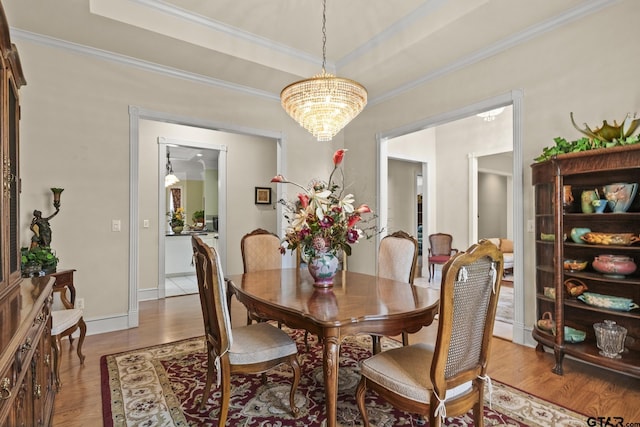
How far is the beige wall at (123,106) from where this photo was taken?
2.72 m

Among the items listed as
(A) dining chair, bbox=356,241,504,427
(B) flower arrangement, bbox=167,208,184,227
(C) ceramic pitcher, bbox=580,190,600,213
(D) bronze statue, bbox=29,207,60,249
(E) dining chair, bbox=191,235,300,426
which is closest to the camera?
(A) dining chair, bbox=356,241,504,427

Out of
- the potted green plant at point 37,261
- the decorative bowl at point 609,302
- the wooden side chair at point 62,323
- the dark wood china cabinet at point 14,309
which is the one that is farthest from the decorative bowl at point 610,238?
the potted green plant at point 37,261

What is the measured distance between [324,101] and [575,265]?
230 cm

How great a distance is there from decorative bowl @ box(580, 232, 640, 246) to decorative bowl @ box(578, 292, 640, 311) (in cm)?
38

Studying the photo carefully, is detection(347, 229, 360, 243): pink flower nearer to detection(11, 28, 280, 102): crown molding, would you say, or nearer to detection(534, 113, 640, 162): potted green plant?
detection(534, 113, 640, 162): potted green plant

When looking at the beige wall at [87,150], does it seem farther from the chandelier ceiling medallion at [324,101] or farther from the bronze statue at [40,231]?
the chandelier ceiling medallion at [324,101]

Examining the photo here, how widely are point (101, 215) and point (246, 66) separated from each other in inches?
87.1

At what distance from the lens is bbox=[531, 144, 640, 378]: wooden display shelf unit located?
234 centimetres

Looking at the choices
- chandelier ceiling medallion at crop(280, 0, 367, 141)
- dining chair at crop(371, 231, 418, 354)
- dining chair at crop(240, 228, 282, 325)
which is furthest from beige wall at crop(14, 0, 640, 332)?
chandelier ceiling medallion at crop(280, 0, 367, 141)

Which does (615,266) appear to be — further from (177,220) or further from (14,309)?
(177,220)

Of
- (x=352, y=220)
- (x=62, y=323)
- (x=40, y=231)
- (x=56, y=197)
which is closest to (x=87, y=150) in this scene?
(x=56, y=197)

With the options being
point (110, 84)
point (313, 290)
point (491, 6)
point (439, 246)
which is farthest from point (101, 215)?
point (439, 246)

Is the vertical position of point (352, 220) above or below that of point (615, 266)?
above

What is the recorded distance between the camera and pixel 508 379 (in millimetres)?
2492
